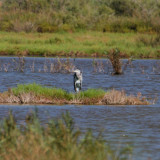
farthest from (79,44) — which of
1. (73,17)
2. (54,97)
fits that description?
(54,97)

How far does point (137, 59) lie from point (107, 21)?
458 inches

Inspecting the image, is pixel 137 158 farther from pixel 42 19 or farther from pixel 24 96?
pixel 42 19

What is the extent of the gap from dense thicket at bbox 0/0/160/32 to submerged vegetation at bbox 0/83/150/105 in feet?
129

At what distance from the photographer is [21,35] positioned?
59.2 metres

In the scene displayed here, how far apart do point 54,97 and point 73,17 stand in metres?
44.1

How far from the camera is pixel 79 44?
2206 inches

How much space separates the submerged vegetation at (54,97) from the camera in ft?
71.9

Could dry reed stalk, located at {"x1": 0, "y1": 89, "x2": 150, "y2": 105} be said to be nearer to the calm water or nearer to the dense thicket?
the calm water

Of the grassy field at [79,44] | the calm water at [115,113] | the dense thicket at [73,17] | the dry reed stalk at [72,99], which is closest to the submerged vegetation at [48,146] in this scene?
the calm water at [115,113]

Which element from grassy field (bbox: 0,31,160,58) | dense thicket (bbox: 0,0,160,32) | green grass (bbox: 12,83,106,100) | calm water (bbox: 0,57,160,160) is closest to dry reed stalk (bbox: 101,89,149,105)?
green grass (bbox: 12,83,106,100)

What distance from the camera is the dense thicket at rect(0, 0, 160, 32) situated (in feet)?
205

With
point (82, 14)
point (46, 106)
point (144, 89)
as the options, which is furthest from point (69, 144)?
point (82, 14)

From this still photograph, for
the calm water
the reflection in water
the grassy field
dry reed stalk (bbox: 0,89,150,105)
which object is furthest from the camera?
the grassy field

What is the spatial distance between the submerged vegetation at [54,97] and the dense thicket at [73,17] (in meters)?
39.3
